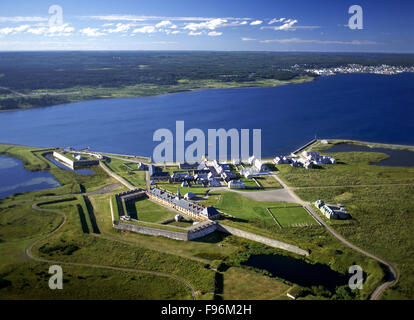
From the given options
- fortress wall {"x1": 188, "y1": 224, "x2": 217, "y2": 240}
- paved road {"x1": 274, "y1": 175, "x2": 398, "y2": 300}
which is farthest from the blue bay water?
fortress wall {"x1": 188, "y1": 224, "x2": 217, "y2": 240}

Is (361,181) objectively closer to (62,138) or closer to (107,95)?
(62,138)

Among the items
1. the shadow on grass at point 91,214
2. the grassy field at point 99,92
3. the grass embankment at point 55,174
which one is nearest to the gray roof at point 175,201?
the shadow on grass at point 91,214

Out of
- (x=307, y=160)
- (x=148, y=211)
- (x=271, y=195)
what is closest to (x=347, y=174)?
(x=307, y=160)

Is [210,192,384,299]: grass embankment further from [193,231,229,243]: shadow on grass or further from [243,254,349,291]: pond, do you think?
[193,231,229,243]: shadow on grass

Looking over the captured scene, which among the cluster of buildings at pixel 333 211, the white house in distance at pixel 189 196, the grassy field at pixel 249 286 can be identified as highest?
the white house in distance at pixel 189 196

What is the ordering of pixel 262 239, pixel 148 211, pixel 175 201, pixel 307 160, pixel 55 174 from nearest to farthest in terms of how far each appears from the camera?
pixel 262 239 < pixel 148 211 < pixel 175 201 < pixel 55 174 < pixel 307 160

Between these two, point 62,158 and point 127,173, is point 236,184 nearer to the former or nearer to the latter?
point 127,173

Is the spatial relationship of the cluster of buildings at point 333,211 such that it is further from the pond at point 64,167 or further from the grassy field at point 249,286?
the pond at point 64,167
